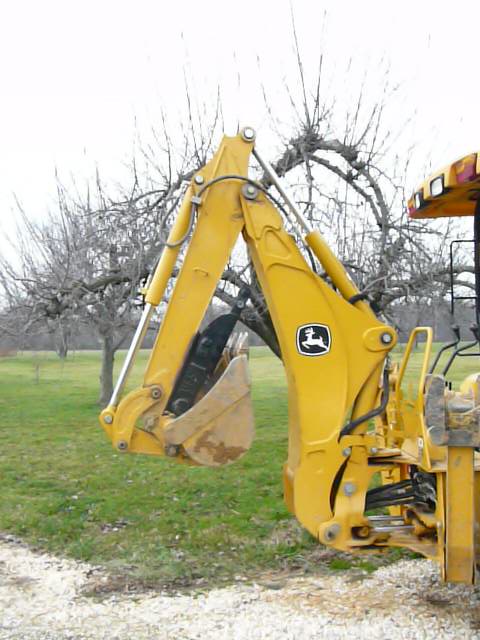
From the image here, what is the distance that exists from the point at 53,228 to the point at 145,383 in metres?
8.85

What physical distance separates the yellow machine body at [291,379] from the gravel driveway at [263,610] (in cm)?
63

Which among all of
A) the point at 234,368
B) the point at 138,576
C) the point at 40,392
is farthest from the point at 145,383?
the point at 40,392

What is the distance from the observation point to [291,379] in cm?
487

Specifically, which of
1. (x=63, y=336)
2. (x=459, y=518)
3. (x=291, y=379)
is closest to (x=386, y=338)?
(x=291, y=379)

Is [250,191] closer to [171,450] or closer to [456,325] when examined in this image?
[456,325]

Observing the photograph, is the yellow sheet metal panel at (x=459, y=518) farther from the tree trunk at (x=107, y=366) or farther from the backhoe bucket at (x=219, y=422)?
the tree trunk at (x=107, y=366)

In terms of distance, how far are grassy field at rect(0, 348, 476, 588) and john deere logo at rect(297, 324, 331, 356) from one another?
226 cm

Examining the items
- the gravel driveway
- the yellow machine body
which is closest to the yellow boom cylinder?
the yellow machine body

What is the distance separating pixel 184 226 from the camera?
4992mm

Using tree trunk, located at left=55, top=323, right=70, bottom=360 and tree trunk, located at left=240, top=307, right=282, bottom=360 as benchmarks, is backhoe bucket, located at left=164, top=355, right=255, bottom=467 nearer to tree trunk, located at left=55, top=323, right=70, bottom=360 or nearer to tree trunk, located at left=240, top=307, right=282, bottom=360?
tree trunk, located at left=240, top=307, right=282, bottom=360

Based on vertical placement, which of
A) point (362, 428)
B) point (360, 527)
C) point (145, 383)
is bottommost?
point (360, 527)

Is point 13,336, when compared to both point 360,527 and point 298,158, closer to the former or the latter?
point 298,158

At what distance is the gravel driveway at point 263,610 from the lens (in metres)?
4.89

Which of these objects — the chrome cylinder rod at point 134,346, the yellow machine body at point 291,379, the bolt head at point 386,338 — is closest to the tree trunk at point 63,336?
the chrome cylinder rod at point 134,346
